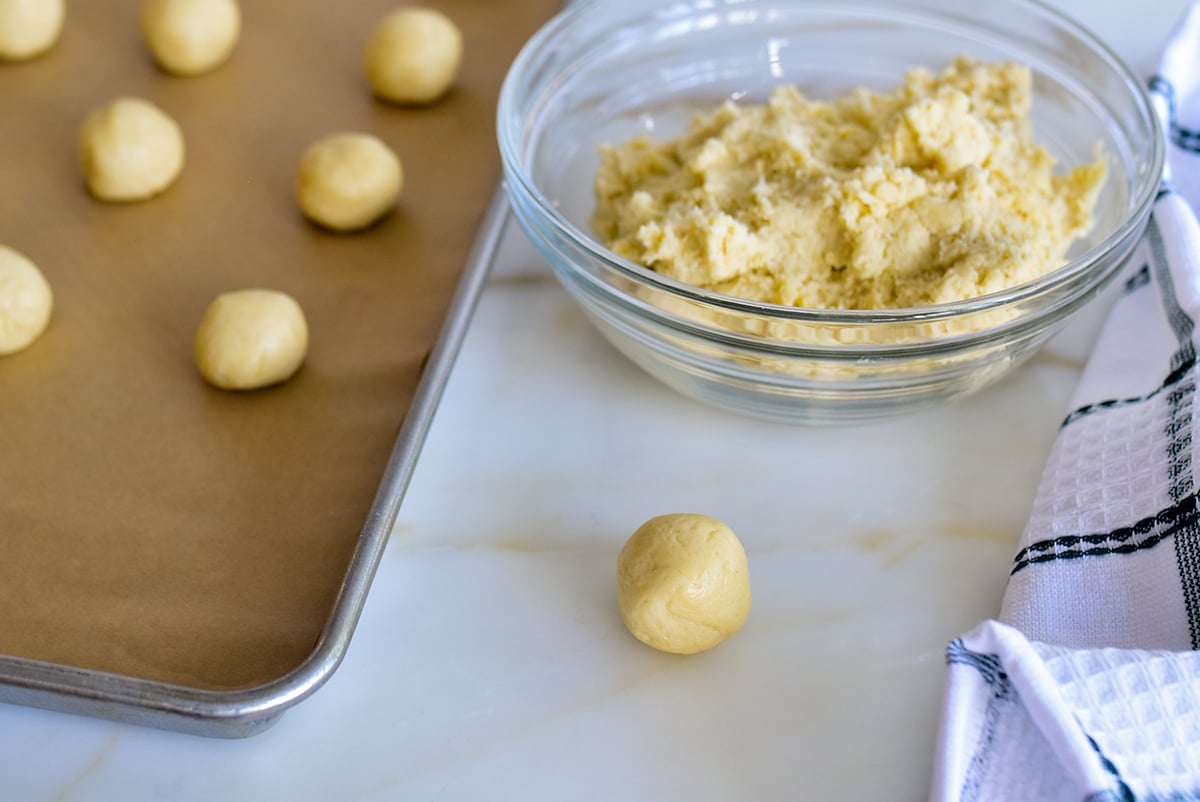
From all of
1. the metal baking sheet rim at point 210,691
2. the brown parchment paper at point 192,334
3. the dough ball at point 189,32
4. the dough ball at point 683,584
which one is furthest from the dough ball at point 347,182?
the dough ball at point 683,584

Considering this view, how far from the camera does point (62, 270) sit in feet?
3.78

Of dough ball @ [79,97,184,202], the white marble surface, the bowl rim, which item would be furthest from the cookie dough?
dough ball @ [79,97,184,202]

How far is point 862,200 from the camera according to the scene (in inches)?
34.6

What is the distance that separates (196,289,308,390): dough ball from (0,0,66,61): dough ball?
0.59m

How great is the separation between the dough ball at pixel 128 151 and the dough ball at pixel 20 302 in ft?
0.52

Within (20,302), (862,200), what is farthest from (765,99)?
(20,302)

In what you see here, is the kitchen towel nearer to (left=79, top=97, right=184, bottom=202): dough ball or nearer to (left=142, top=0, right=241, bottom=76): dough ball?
(left=79, top=97, right=184, bottom=202): dough ball

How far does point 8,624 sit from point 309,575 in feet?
0.76

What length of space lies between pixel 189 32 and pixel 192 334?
1.50ft

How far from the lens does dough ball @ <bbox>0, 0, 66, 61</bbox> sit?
52.7 inches

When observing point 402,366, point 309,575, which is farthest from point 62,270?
point 309,575

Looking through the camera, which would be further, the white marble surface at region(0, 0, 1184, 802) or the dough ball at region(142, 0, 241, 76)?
the dough ball at region(142, 0, 241, 76)

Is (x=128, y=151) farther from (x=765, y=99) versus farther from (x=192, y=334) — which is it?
(x=765, y=99)

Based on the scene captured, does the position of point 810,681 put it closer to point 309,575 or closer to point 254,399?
point 309,575
